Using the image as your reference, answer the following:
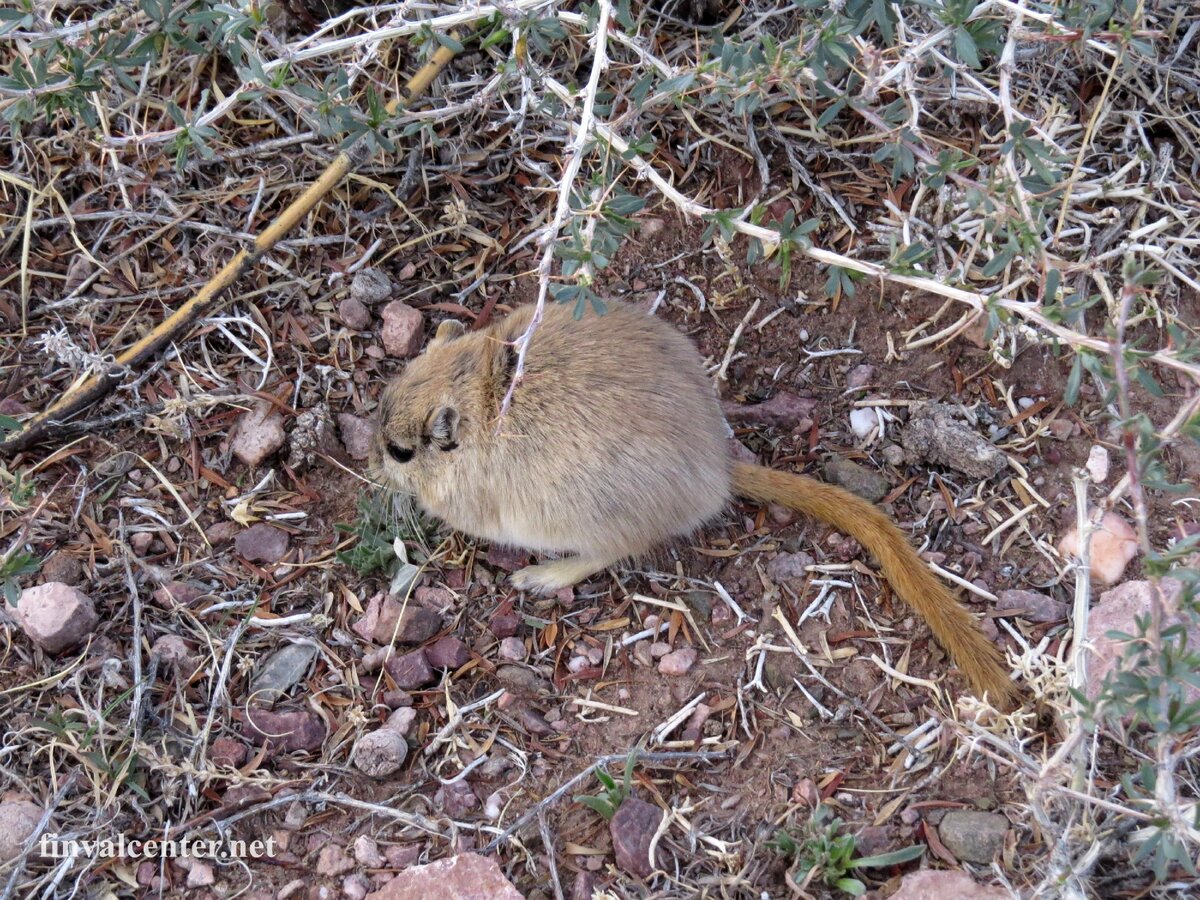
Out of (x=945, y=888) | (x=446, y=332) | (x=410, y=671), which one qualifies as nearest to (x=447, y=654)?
(x=410, y=671)

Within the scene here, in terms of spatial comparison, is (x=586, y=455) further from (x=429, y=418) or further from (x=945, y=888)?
(x=945, y=888)

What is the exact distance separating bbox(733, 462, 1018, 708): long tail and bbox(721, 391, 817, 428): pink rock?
32 centimetres

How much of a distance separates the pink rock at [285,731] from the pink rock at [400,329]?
1610 mm

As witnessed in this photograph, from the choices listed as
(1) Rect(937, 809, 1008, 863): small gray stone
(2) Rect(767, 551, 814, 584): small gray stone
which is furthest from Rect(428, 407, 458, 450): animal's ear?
(1) Rect(937, 809, 1008, 863): small gray stone

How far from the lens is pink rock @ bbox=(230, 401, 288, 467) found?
395 cm

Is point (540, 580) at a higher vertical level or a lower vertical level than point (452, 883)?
higher

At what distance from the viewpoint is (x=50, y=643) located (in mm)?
3406

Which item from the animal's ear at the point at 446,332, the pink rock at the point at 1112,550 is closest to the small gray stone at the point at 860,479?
the pink rock at the point at 1112,550

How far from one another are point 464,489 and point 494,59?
1.95 metres

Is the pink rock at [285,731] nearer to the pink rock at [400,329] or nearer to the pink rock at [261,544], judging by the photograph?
the pink rock at [261,544]

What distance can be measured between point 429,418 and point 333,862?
1607mm

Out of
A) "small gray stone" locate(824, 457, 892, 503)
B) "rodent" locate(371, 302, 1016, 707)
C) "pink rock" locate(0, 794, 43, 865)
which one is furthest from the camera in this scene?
"small gray stone" locate(824, 457, 892, 503)

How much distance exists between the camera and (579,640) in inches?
145

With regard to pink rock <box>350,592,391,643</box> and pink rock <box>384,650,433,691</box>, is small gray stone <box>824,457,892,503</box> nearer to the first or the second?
pink rock <box>384,650,433,691</box>
